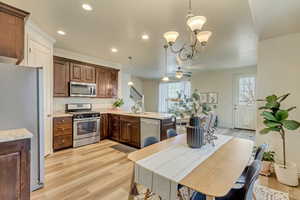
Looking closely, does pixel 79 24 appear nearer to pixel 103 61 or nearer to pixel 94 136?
pixel 103 61

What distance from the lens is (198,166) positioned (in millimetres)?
1269

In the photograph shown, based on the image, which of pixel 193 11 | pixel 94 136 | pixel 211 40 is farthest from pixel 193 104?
pixel 94 136

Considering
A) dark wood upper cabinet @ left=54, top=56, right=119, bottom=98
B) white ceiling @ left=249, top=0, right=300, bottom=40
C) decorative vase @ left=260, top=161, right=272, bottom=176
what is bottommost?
decorative vase @ left=260, top=161, right=272, bottom=176

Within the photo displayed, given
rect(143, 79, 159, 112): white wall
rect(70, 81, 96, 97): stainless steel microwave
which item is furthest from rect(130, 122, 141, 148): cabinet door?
rect(143, 79, 159, 112): white wall

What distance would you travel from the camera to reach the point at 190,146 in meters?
1.73

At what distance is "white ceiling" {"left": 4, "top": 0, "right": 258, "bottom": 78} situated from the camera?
212 centimetres

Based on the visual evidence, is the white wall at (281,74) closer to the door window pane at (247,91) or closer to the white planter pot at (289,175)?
the white planter pot at (289,175)

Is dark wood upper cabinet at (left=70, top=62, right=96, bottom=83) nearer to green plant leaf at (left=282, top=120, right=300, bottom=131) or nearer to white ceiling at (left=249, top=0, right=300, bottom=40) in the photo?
white ceiling at (left=249, top=0, right=300, bottom=40)

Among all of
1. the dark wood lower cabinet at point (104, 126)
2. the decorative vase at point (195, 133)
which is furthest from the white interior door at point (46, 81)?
the decorative vase at point (195, 133)

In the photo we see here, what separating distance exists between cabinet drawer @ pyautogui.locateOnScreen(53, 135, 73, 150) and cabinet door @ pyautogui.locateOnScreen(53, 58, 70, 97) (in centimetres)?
117

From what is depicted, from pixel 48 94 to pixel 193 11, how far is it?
346cm

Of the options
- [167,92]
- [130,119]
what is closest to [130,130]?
[130,119]

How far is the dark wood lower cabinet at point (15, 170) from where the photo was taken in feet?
4.76

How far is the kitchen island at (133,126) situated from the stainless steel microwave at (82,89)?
70cm
